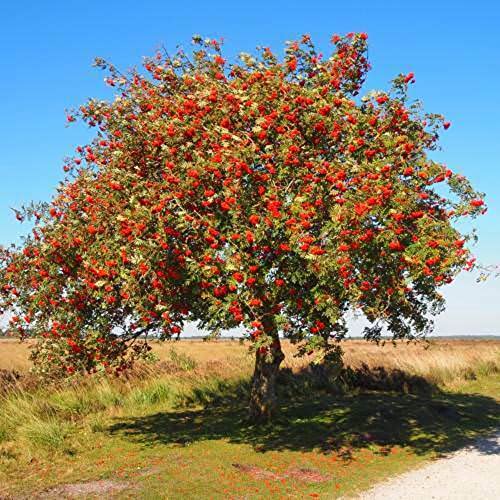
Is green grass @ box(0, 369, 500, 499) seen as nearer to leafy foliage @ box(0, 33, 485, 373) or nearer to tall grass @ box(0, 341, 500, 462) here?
tall grass @ box(0, 341, 500, 462)

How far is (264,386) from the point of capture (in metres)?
16.5

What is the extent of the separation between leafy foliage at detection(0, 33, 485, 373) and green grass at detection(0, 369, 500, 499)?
2.56 m

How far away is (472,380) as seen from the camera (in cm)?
2844

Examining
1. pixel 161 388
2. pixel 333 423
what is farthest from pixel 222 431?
pixel 161 388

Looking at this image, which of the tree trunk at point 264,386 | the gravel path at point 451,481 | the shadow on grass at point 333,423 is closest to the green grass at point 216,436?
the shadow on grass at point 333,423

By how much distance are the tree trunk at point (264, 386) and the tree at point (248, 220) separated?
50cm

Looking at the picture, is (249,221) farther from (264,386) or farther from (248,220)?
(264,386)

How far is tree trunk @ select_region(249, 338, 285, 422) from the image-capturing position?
16094 millimetres

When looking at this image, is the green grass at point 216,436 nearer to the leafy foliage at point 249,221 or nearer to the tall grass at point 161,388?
the tall grass at point 161,388

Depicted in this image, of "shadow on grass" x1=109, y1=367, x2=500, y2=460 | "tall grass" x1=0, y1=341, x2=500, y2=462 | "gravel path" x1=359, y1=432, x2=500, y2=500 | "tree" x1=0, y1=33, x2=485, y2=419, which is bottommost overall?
"gravel path" x1=359, y1=432, x2=500, y2=500

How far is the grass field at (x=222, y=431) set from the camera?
1211 cm

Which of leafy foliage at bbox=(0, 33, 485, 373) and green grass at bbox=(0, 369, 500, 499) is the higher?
leafy foliage at bbox=(0, 33, 485, 373)

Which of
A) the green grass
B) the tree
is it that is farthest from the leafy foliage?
the green grass

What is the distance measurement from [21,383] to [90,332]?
8.86m
